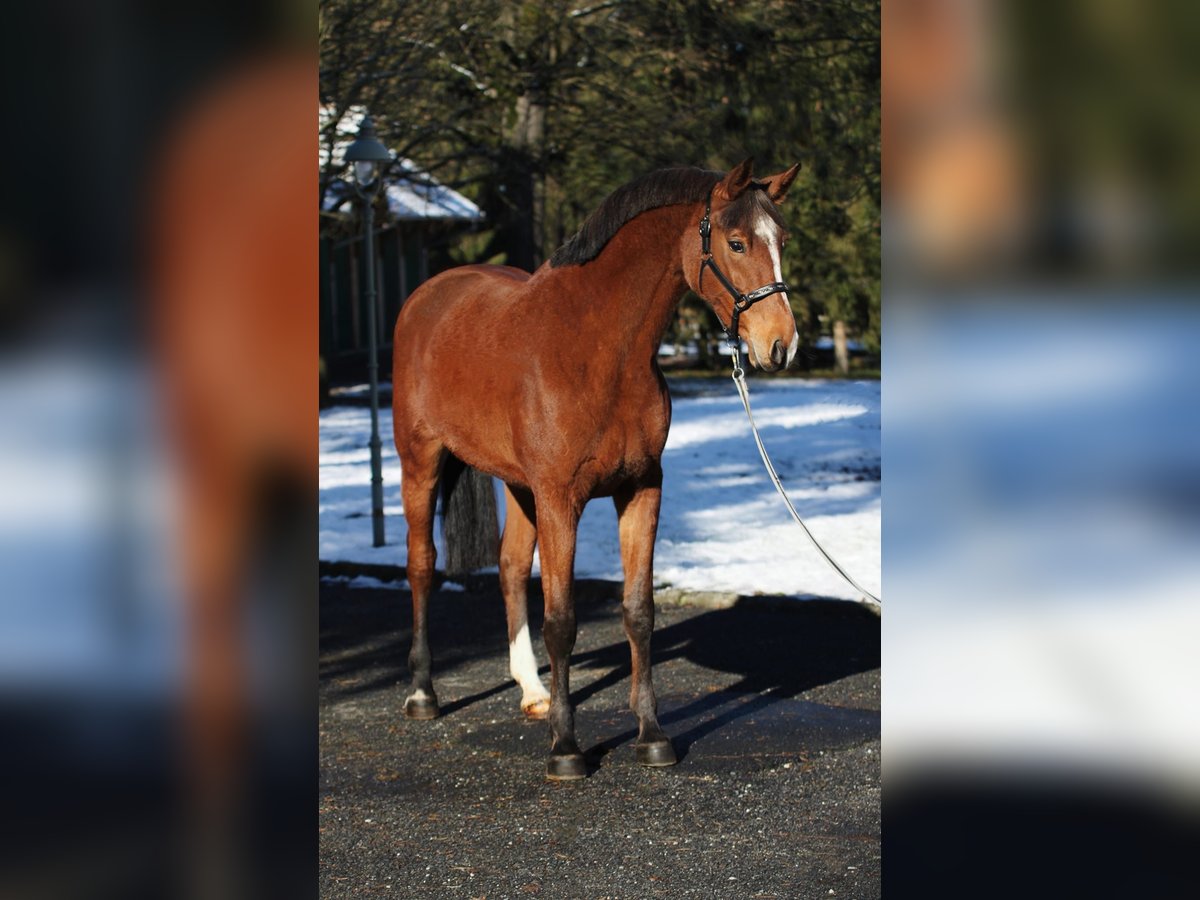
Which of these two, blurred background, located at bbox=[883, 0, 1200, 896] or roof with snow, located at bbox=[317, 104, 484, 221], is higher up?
roof with snow, located at bbox=[317, 104, 484, 221]

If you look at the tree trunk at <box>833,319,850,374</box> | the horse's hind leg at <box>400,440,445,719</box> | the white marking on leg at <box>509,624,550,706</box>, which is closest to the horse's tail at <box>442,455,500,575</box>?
the horse's hind leg at <box>400,440,445,719</box>

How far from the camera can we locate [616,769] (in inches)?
205

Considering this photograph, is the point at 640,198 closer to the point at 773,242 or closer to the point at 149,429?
the point at 773,242

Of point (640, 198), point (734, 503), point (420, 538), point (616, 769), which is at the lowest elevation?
point (616, 769)

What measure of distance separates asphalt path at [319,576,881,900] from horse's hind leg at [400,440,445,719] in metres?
0.21

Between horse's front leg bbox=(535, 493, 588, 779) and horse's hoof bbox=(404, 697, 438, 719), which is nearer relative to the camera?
horse's front leg bbox=(535, 493, 588, 779)

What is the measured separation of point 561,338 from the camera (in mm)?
5133

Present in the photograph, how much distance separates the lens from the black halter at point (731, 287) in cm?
457

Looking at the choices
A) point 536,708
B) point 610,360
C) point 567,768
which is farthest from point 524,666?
point 610,360

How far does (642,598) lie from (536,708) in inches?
34.6

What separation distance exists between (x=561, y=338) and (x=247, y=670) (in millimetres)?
4275

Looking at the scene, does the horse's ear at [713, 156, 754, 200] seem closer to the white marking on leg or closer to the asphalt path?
the asphalt path

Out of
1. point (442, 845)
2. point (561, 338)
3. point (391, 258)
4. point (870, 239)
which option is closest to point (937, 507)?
point (442, 845)

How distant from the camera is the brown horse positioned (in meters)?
4.65
